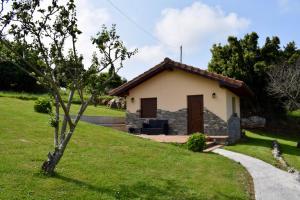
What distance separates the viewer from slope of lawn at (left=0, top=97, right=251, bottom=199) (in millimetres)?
8109

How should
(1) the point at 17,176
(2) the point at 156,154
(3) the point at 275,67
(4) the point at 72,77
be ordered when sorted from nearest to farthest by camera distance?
(1) the point at 17,176 < (4) the point at 72,77 < (2) the point at 156,154 < (3) the point at 275,67

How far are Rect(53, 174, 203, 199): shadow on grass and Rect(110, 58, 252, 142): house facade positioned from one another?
36.6 feet

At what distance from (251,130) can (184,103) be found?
1105cm

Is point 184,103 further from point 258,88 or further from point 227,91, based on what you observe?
point 258,88

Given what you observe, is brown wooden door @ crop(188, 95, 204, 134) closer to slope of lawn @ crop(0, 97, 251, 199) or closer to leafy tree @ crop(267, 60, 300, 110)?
slope of lawn @ crop(0, 97, 251, 199)

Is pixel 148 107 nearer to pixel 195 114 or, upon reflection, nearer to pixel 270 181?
pixel 195 114

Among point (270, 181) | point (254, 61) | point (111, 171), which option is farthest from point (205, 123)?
point (254, 61)

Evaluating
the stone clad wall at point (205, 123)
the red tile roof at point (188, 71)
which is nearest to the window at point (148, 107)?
the stone clad wall at point (205, 123)

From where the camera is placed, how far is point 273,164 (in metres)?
13.8

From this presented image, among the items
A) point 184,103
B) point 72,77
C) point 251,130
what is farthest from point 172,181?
point 251,130

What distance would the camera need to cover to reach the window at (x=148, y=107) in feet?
74.2

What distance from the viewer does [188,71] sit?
824 inches

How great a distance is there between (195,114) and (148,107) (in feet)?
10.5

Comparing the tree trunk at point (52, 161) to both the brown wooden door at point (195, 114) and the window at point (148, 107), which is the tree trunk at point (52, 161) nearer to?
the brown wooden door at point (195, 114)
